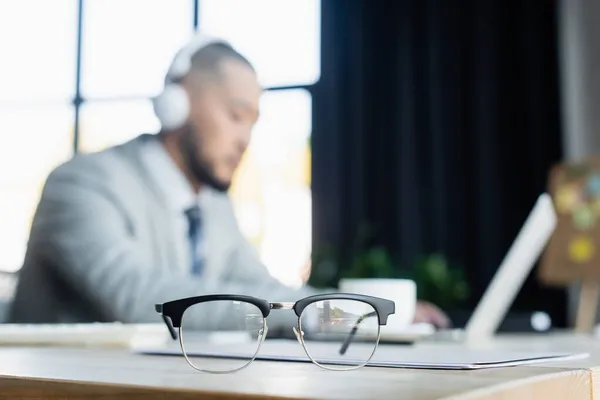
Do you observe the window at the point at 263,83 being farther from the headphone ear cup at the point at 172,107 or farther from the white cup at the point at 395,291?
the white cup at the point at 395,291

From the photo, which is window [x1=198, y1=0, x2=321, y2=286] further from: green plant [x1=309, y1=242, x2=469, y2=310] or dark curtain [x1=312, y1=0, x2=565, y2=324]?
green plant [x1=309, y1=242, x2=469, y2=310]

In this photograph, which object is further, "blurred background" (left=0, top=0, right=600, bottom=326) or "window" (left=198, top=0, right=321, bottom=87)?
"window" (left=198, top=0, right=321, bottom=87)

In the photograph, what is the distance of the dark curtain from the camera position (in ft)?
13.7

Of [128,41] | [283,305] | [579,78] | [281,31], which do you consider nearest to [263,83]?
[281,31]

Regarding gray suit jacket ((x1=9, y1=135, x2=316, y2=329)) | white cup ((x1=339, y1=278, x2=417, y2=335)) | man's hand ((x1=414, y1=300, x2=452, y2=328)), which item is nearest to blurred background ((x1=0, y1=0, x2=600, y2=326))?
gray suit jacket ((x1=9, y1=135, x2=316, y2=329))

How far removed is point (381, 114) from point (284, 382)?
13.9 feet

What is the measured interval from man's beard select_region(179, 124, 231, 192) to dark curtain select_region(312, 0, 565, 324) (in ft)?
7.56

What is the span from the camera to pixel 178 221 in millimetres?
2043

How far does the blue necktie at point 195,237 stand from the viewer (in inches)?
82.5

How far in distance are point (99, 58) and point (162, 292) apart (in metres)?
3.61

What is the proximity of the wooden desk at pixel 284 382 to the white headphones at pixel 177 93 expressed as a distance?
1460 millimetres

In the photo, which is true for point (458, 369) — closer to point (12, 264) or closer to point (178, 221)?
point (12, 264)

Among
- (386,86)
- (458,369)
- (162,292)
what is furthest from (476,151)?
(458,369)

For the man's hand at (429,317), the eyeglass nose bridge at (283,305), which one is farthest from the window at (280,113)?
the eyeglass nose bridge at (283,305)
